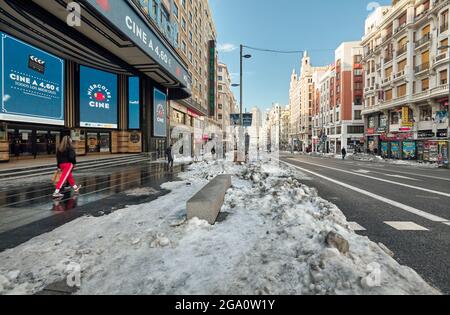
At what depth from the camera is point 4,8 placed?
10.4 m

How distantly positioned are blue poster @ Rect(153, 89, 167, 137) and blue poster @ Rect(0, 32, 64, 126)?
8303 millimetres

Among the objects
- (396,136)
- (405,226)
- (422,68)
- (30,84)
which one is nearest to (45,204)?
(405,226)

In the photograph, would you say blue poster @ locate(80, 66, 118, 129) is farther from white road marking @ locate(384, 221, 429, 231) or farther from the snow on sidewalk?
white road marking @ locate(384, 221, 429, 231)

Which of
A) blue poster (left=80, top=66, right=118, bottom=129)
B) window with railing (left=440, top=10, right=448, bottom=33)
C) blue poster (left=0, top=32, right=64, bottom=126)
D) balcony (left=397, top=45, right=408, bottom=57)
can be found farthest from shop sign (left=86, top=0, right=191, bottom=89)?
balcony (left=397, top=45, right=408, bottom=57)

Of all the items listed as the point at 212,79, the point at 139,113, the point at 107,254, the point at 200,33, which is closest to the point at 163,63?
the point at 139,113

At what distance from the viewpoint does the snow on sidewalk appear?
7.98 feet

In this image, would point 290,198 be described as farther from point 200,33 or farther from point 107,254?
point 200,33

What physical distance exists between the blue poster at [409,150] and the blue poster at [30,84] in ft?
122

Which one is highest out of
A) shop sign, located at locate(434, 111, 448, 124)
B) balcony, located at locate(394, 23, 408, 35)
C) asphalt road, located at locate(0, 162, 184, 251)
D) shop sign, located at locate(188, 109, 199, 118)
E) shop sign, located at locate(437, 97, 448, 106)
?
balcony, located at locate(394, 23, 408, 35)

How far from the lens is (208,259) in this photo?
9.83ft

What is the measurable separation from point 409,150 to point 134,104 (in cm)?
3326

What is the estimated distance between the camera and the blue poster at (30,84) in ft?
39.9

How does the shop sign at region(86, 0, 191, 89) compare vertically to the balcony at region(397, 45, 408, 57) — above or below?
below

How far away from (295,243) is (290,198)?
8.60 ft
